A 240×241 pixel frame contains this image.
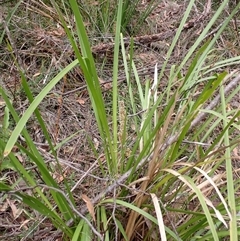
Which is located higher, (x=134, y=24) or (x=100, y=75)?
(x=134, y=24)

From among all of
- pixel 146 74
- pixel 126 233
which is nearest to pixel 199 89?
pixel 146 74

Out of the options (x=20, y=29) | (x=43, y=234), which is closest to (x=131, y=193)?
(x=43, y=234)

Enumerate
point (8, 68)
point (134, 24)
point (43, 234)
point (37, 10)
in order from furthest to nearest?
1. point (134, 24)
2. point (37, 10)
3. point (8, 68)
4. point (43, 234)

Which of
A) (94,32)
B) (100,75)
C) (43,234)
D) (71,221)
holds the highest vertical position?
(94,32)

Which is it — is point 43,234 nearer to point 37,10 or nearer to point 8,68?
point 8,68

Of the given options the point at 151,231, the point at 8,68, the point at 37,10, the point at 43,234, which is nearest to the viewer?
the point at 151,231

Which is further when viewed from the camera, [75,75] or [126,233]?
[75,75]

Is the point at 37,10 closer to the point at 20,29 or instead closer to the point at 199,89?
the point at 20,29

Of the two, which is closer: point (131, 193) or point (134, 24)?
point (131, 193)

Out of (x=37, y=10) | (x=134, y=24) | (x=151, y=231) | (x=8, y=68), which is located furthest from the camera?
(x=134, y=24)
